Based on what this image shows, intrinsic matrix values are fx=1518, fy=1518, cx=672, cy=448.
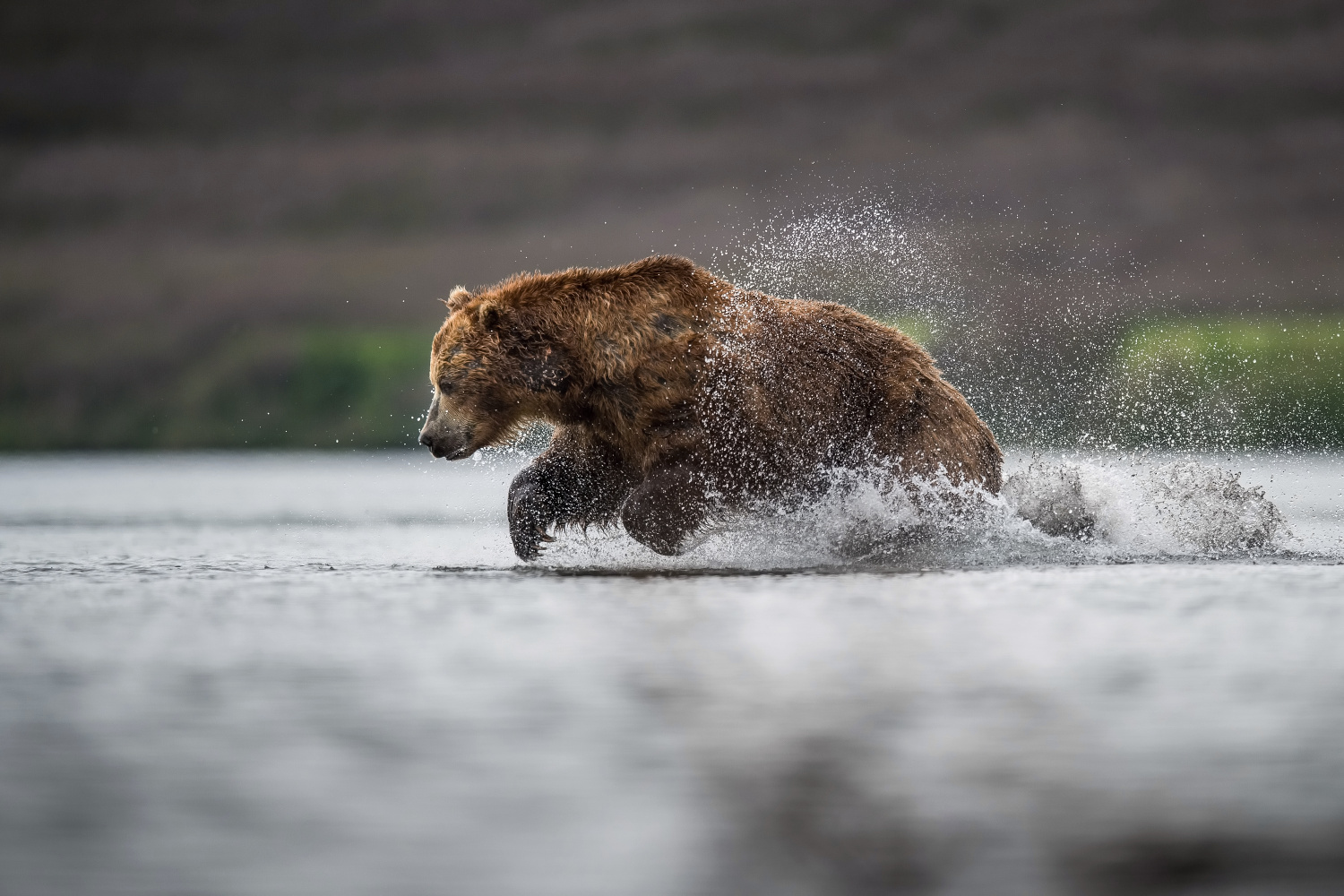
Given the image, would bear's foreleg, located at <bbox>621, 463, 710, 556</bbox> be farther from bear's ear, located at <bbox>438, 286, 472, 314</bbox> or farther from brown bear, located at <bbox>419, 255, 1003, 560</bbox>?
bear's ear, located at <bbox>438, 286, 472, 314</bbox>

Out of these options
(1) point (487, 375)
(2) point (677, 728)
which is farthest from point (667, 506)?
(2) point (677, 728)

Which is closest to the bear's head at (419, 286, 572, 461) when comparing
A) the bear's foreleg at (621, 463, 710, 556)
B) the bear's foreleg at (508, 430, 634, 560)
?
→ the bear's foreleg at (508, 430, 634, 560)

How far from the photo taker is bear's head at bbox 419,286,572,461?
8945 millimetres

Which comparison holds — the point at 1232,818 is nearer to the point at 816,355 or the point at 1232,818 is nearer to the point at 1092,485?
the point at 816,355

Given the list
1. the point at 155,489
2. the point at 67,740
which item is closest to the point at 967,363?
the point at 67,740

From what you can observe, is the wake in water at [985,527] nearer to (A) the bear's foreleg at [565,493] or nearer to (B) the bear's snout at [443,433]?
(A) the bear's foreleg at [565,493]

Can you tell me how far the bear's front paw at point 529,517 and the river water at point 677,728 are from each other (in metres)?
0.67

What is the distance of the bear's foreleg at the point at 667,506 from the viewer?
8.59 metres

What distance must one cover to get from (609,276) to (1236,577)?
12.7 ft

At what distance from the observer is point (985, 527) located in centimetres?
922

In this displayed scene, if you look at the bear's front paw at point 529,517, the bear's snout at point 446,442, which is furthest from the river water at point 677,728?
the bear's snout at point 446,442

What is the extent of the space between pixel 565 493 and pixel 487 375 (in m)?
0.88

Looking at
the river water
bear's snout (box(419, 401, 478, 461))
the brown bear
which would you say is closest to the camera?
the river water

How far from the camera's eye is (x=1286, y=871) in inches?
107
